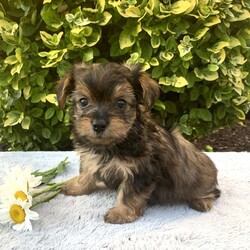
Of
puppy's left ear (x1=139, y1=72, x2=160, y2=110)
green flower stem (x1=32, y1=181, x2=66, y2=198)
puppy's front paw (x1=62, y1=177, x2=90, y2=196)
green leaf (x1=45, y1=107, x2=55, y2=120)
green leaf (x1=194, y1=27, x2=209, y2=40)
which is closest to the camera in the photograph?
puppy's left ear (x1=139, y1=72, x2=160, y2=110)

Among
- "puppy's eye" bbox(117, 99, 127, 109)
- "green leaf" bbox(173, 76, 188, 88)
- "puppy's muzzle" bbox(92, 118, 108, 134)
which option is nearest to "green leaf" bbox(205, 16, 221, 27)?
"green leaf" bbox(173, 76, 188, 88)

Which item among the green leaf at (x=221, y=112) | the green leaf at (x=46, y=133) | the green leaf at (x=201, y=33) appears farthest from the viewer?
the green leaf at (x=221, y=112)

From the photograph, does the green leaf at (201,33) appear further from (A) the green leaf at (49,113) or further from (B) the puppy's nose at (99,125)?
(B) the puppy's nose at (99,125)

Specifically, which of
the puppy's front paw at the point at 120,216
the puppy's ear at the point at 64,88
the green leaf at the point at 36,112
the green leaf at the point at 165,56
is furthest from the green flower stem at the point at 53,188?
the green leaf at the point at 165,56

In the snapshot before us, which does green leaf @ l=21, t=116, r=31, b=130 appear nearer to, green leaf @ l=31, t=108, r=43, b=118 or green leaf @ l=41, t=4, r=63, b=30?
green leaf @ l=31, t=108, r=43, b=118

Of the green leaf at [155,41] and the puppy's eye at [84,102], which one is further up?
the puppy's eye at [84,102]

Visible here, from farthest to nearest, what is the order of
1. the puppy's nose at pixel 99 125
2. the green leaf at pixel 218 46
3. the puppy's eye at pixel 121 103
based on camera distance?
the green leaf at pixel 218 46 → the puppy's eye at pixel 121 103 → the puppy's nose at pixel 99 125

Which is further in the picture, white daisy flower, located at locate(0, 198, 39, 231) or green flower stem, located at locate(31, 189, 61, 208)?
green flower stem, located at locate(31, 189, 61, 208)

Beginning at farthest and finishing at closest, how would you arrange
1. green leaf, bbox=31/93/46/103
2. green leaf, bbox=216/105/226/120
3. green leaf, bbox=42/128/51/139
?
green leaf, bbox=216/105/226/120 → green leaf, bbox=42/128/51/139 → green leaf, bbox=31/93/46/103
